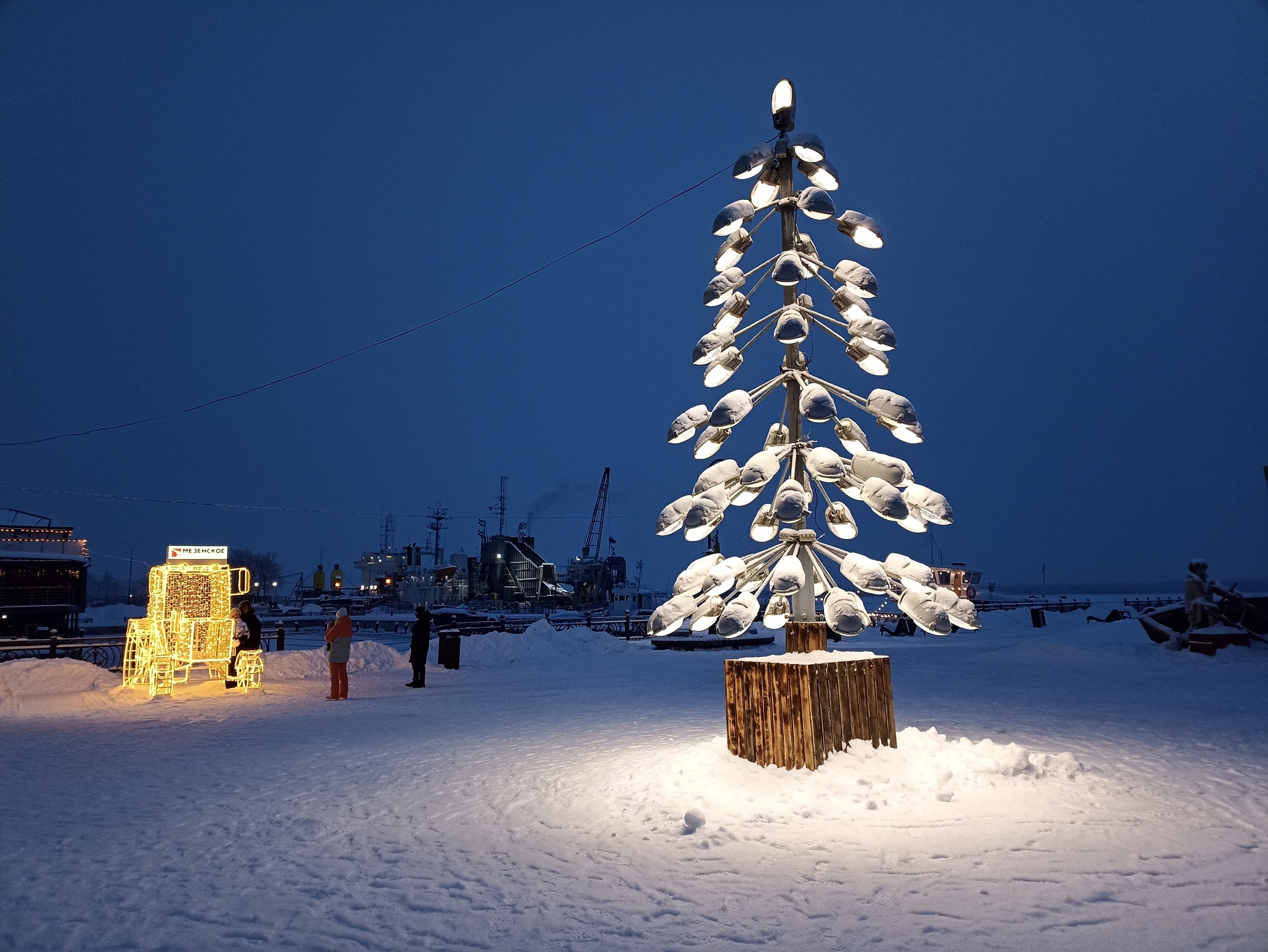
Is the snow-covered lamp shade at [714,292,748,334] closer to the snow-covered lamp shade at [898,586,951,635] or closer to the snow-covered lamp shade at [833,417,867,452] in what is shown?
the snow-covered lamp shade at [833,417,867,452]

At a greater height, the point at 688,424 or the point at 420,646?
the point at 688,424

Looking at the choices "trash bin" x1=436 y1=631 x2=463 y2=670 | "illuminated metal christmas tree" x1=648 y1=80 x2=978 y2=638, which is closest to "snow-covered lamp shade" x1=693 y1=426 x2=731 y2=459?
"illuminated metal christmas tree" x1=648 y1=80 x2=978 y2=638

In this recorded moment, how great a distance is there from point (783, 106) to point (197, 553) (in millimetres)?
18093

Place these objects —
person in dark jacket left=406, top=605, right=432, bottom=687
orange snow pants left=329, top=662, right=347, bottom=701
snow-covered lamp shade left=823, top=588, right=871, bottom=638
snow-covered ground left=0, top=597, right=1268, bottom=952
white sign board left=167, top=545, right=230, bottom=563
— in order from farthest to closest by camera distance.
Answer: white sign board left=167, top=545, right=230, bottom=563 < person in dark jacket left=406, top=605, right=432, bottom=687 < orange snow pants left=329, top=662, right=347, bottom=701 < snow-covered lamp shade left=823, top=588, right=871, bottom=638 < snow-covered ground left=0, top=597, right=1268, bottom=952

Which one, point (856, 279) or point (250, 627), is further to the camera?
point (250, 627)

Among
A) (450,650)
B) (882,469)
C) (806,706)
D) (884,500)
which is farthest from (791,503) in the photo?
(450,650)

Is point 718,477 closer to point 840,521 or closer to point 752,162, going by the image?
point 840,521

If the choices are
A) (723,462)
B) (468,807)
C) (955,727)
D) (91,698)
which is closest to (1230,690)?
(955,727)

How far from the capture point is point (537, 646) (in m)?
25.7

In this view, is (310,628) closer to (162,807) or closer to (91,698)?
(91,698)

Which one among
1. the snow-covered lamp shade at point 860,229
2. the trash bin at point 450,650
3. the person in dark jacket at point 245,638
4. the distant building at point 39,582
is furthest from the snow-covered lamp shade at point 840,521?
the distant building at point 39,582

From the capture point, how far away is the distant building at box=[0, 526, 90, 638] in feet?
87.5

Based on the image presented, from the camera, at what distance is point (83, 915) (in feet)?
15.0

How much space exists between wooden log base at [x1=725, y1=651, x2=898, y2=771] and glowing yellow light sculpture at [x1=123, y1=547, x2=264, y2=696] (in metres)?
13.5
